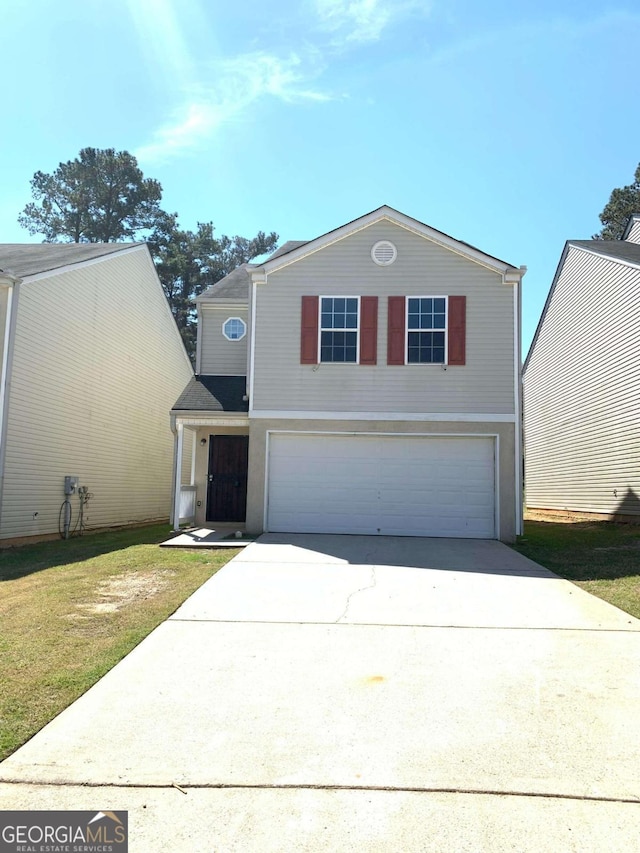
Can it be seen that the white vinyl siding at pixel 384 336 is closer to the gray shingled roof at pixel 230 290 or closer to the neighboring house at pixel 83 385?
the gray shingled roof at pixel 230 290

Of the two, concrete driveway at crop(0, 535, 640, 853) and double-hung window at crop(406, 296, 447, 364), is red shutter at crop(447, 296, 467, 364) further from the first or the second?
concrete driveway at crop(0, 535, 640, 853)

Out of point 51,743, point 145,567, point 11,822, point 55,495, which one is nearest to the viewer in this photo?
point 11,822

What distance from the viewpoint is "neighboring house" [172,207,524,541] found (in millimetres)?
12445

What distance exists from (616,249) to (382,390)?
994 centimetres

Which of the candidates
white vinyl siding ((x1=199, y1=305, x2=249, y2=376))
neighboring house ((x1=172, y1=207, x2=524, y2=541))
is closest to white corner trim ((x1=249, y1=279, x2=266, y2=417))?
neighboring house ((x1=172, y1=207, x2=524, y2=541))

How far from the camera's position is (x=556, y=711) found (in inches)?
164

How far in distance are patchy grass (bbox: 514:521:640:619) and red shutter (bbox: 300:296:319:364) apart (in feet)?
17.9

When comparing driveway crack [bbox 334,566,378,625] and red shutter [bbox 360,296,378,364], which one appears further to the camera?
red shutter [bbox 360,296,378,364]

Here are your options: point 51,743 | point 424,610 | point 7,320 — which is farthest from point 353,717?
point 7,320

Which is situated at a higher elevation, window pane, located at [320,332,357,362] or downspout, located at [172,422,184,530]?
window pane, located at [320,332,357,362]

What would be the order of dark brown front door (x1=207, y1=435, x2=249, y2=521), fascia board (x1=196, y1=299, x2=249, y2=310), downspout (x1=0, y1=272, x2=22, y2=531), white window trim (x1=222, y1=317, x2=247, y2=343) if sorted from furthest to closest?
1. white window trim (x1=222, y1=317, x2=247, y2=343)
2. fascia board (x1=196, y1=299, x2=249, y2=310)
3. dark brown front door (x1=207, y1=435, x2=249, y2=521)
4. downspout (x1=0, y1=272, x2=22, y2=531)

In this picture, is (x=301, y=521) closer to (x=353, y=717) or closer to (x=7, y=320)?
(x=7, y=320)

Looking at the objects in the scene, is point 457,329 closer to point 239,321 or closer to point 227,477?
point 239,321

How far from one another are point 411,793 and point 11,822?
6.31 feet
